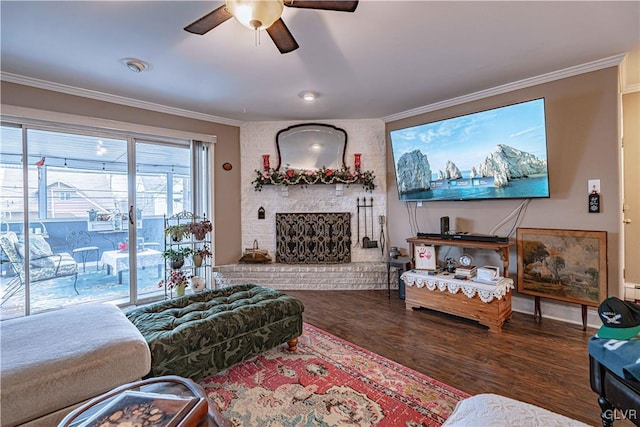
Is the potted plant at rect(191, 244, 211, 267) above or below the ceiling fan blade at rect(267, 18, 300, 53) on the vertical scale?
below

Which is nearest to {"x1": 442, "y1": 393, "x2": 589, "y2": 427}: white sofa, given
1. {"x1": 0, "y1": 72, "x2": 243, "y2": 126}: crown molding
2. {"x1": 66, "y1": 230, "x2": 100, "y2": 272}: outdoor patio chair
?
{"x1": 66, "y1": 230, "x2": 100, "y2": 272}: outdoor patio chair

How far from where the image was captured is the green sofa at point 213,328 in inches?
72.2

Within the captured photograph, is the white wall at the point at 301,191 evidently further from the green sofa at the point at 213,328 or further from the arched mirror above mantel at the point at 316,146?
the green sofa at the point at 213,328

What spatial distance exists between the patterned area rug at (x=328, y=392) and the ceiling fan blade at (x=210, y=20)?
7.75 ft

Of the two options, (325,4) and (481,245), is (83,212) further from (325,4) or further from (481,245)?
(481,245)

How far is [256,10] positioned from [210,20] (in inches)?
17.2

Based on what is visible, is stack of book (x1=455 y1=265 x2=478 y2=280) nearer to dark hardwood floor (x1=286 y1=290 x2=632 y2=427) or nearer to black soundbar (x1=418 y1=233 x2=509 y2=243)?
black soundbar (x1=418 y1=233 x2=509 y2=243)

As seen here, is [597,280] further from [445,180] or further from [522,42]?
[522,42]

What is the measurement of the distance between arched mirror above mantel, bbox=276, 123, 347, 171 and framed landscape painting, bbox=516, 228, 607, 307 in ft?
8.76

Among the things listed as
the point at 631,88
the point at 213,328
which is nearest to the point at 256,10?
the point at 213,328

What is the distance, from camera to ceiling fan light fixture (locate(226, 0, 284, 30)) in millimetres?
1509

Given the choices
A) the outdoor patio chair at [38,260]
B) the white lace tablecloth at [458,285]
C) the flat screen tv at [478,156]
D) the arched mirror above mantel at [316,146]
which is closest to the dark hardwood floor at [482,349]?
the white lace tablecloth at [458,285]

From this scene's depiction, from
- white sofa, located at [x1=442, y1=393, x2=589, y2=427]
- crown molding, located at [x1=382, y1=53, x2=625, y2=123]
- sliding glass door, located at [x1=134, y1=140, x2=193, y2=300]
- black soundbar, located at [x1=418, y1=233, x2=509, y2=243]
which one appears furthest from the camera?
sliding glass door, located at [x1=134, y1=140, x2=193, y2=300]

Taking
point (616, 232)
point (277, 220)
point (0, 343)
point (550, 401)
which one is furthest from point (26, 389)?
point (616, 232)
